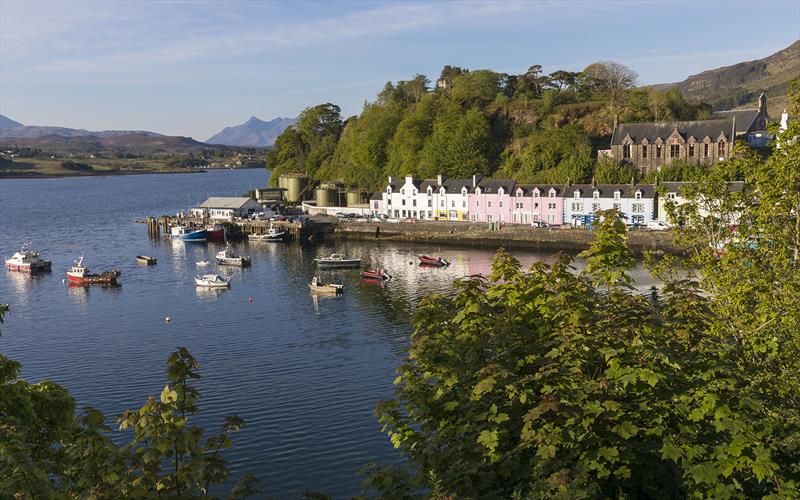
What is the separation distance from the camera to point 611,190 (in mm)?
75625

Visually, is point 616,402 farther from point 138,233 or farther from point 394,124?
point 394,124

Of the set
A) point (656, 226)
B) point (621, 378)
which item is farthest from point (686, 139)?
point (621, 378)

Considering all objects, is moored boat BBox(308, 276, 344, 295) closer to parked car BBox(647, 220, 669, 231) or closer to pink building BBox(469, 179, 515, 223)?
pink building BBox(469, 179, 515, 223)

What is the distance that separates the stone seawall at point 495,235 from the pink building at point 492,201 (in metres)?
3.25

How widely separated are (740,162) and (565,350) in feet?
18.8

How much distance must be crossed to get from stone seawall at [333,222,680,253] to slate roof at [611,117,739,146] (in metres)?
20.3

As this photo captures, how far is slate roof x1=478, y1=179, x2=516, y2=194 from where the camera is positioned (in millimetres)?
82375

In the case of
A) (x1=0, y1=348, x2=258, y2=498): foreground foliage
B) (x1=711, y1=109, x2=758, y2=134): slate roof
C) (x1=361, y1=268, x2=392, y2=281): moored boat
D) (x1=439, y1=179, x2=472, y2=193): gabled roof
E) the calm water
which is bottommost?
the calm water

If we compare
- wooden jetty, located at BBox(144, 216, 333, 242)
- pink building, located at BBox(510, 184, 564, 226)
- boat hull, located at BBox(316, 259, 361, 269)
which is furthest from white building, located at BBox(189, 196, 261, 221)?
pink building, located at BBox(510, 184, 564, 226)

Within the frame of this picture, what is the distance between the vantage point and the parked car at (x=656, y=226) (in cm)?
7012

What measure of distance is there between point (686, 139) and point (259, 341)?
62.2 meters

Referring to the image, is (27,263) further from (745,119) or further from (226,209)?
(745,119)

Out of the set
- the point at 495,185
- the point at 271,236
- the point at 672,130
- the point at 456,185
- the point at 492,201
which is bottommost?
the point at 271,236

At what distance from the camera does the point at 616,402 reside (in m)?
10.8
